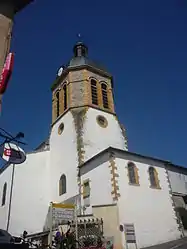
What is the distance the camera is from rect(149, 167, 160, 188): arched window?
53.2ft

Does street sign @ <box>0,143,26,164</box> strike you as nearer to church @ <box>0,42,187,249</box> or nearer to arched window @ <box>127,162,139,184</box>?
church @ <box>0,42,187,249</box>

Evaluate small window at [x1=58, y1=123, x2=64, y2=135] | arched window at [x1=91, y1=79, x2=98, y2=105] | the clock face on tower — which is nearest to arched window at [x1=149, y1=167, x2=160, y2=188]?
arched window at [x1=91, y1=79, x2=98, y2=105]

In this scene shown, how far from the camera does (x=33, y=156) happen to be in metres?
20.2

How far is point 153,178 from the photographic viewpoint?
16547mm

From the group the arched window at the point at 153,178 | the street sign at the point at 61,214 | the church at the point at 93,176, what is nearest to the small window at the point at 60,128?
the church at the point at 93,176

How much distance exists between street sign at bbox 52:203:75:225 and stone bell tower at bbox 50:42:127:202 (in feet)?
15.6

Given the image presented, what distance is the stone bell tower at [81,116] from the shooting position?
750 inches

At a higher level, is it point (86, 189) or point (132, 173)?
point (132, 173)

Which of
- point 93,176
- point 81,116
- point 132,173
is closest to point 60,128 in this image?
point 81,116

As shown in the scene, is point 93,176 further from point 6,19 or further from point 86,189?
point 6,19

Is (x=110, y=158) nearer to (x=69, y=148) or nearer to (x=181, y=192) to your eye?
(x=69, y=148)

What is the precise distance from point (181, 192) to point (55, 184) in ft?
30.9

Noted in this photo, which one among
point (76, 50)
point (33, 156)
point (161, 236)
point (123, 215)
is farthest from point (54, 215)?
point (76, 50)

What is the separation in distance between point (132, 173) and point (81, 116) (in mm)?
6876
